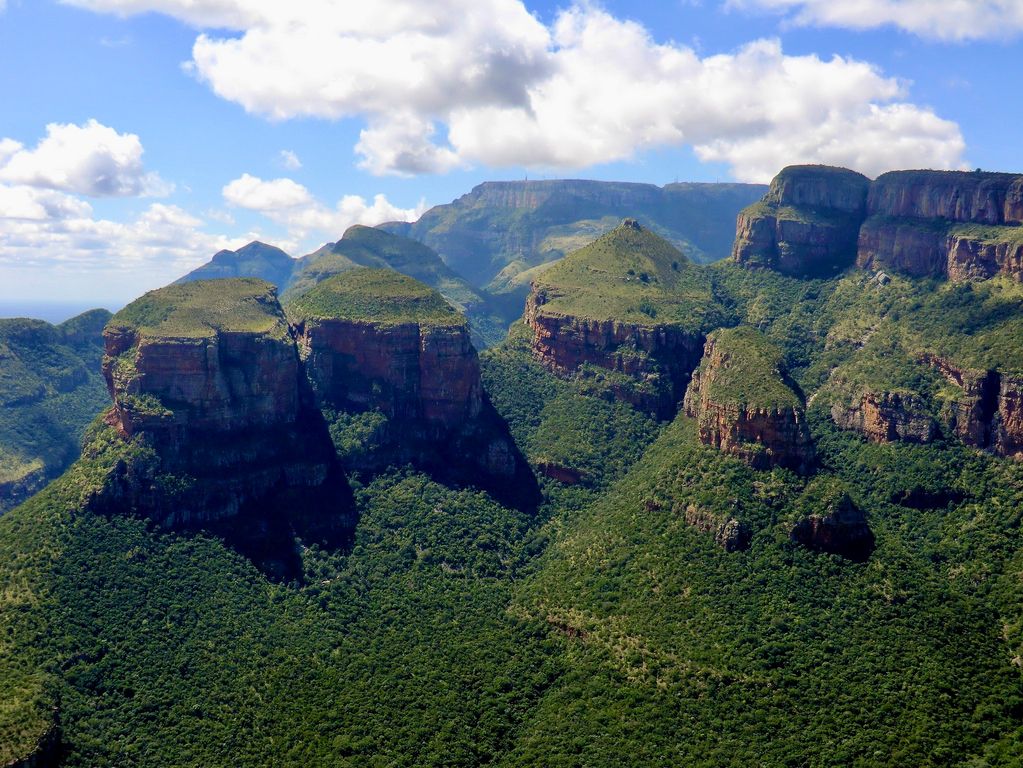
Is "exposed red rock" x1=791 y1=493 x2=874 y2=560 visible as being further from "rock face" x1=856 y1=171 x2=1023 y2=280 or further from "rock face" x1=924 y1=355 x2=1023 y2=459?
"rock face" x1=856 y1=171 x2=1023 y2=280

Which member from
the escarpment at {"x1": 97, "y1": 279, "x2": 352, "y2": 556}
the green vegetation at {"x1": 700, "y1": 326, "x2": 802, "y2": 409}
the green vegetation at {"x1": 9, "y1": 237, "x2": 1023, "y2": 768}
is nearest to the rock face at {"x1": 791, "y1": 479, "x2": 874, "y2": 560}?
the green vegetation at {"x1": 9, "y1": 237, "x2": 1023, "y2": 768}

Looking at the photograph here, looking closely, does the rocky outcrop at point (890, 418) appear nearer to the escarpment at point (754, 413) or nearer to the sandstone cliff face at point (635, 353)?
the escarpment at point (754, 413)

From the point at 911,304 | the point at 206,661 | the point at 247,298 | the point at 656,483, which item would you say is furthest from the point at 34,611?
the point at 911,304

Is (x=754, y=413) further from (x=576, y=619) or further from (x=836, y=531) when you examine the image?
(x=576, y=619)

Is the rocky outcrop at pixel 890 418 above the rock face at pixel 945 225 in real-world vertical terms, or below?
below

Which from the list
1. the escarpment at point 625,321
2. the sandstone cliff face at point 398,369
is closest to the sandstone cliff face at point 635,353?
the escarpment at point 625,321

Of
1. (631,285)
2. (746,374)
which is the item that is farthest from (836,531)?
(631,285)

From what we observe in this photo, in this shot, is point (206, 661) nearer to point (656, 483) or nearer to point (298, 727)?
point (298, 727)
